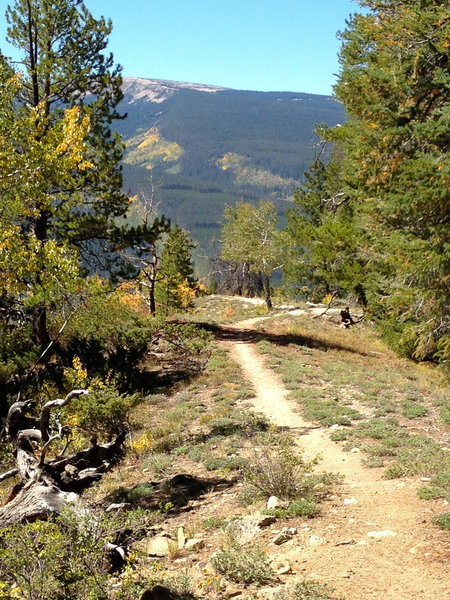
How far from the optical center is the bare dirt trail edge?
5.26m

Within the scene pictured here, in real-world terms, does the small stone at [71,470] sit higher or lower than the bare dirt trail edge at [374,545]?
lower

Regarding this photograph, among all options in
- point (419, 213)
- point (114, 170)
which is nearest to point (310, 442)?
point (419, 213)

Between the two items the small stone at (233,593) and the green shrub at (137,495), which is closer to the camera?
the small stone at (233,593)

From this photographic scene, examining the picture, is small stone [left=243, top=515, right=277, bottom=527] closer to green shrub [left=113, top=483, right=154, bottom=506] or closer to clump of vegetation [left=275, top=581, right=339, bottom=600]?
clump of vegetation [left=275, top=581, right=339, bottom=600]

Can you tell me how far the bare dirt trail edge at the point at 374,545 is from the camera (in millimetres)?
5258

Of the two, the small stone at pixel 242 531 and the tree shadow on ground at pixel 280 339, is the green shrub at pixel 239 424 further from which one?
the tree shadow on ground at pixel 280 339

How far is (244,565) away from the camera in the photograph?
5.66 m

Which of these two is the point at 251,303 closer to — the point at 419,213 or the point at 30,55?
the point at 30,55

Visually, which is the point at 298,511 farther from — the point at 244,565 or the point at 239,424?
the point at 239,424

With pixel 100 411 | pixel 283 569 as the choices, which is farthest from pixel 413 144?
pixel 100 411

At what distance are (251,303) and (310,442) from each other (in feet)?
116

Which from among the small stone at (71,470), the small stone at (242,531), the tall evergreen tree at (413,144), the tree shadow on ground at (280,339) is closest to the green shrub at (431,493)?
the small stone at (242,531)

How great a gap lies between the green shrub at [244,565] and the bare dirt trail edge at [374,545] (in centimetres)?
37

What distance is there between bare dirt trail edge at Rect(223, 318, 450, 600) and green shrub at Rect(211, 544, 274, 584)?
0.37 m
